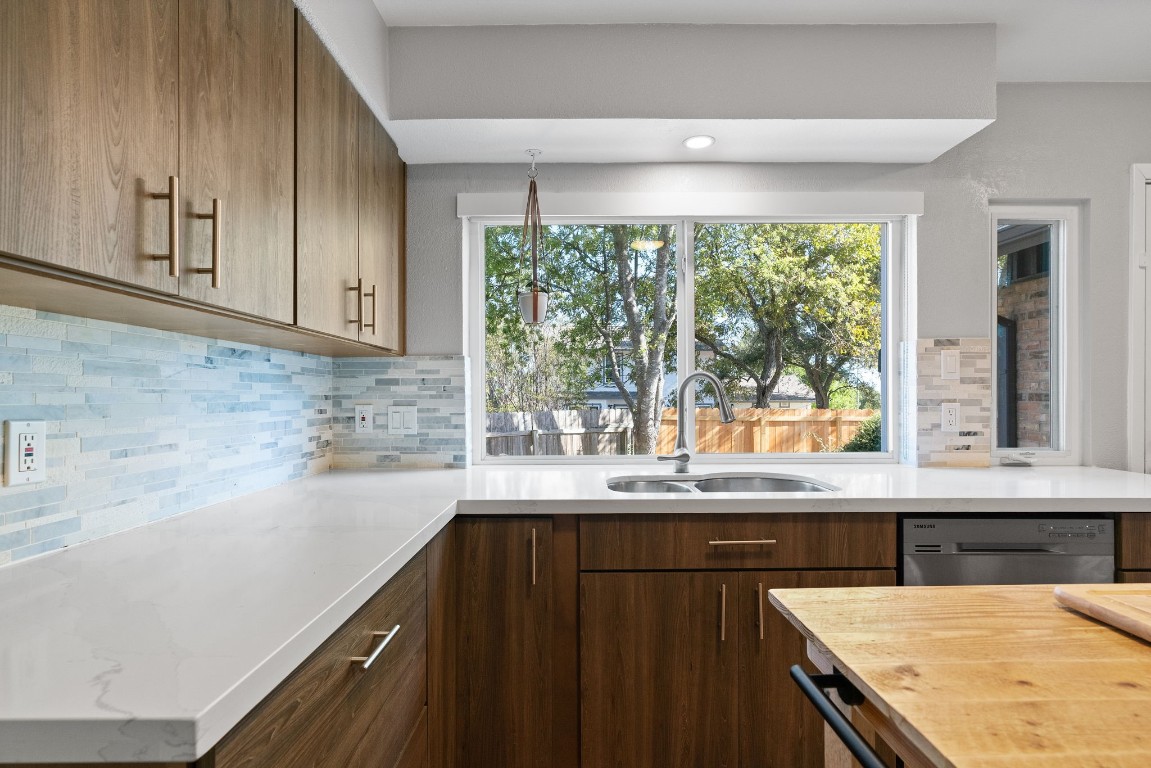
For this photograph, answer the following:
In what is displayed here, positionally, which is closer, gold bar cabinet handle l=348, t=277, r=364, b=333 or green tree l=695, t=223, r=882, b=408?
gold bar cabinet handle l=348, t=277, r=364, b=333

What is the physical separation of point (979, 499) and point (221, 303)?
1.91m

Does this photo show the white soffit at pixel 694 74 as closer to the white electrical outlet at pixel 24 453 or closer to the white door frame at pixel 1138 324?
the white door frame at pixel 1138 324

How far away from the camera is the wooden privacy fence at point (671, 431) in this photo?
2.61 meters

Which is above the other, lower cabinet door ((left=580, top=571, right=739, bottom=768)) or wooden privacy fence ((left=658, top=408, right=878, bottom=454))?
wooden privacy fence ((left=658, top=408, right=878, bottom=454))

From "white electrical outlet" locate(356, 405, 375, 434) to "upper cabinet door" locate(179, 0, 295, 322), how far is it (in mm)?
1037

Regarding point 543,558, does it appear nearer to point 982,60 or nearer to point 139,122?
point 139,122

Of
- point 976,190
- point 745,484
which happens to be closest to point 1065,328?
point 976,190

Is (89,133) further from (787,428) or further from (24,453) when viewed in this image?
(787,428)

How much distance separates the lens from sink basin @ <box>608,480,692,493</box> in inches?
91.9

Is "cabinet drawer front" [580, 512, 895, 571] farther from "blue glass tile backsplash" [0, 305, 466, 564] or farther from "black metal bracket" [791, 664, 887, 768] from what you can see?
"black metal bracket" [791, 664, 887, 768]

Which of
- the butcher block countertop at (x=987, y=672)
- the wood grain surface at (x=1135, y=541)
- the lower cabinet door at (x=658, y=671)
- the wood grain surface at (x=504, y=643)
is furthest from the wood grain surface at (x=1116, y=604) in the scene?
the wood grain surface at (x=504, y=643)

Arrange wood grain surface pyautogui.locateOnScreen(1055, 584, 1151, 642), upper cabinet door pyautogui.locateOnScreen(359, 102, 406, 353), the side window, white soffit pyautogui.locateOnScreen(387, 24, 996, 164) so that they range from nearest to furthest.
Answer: wood grain surface pyautogui.locateOnScreen(1055, 584, 1151, 642) < upper cabinet door pyautogui.locateOnScreen(359, 102, 406, 353) < white soffit pyautogui.locateOnScreen(387, 24, 996, 164) < the side window

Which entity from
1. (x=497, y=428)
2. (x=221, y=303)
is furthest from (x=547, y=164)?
(x=221, y=303)

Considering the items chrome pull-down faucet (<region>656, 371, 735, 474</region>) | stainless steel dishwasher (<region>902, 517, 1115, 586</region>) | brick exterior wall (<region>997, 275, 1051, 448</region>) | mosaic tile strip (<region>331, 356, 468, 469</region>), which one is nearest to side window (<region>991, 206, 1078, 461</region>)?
brick exterior wall (<region>997, 275, 1051, 448</region>)
